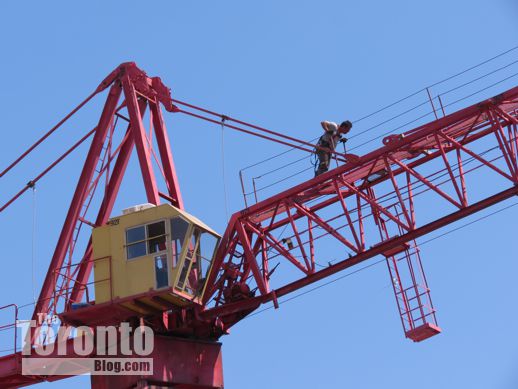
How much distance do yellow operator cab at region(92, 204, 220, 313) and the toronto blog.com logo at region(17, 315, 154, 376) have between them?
968 mm

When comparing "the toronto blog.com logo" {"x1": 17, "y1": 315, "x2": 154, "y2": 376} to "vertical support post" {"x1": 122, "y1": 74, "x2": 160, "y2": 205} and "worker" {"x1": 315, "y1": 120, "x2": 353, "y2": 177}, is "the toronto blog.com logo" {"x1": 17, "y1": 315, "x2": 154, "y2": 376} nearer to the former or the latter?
"vertical support post" {"x1": 122, "y1": 74, "x2": 160, "y2": 205}

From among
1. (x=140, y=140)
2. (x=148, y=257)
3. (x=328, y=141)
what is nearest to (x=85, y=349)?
(x=148, y=257)

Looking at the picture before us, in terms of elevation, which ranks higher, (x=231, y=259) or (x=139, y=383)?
(x=231, y=259)

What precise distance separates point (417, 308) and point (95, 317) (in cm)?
917

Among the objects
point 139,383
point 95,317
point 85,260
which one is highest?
point 85,260

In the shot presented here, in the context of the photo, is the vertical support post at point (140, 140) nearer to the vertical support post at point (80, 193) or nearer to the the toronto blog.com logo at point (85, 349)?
the vertical support post at point (80, 193)

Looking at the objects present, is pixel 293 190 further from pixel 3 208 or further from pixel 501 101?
pixel 3 208

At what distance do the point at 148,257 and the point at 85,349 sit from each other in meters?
3.59

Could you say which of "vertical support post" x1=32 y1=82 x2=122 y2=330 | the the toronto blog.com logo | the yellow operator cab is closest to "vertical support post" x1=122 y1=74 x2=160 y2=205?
"vertical support post" x1=32 y1=82 x2=122 y2=330

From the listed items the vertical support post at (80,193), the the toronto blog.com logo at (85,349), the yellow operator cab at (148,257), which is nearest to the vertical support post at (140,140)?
the vertical support post at (80,193)

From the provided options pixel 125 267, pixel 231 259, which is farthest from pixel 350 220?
pixel 125 267

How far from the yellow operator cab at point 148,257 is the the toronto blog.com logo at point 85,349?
3.18 feet

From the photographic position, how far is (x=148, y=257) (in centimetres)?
3447

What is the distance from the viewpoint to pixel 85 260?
122 ft
